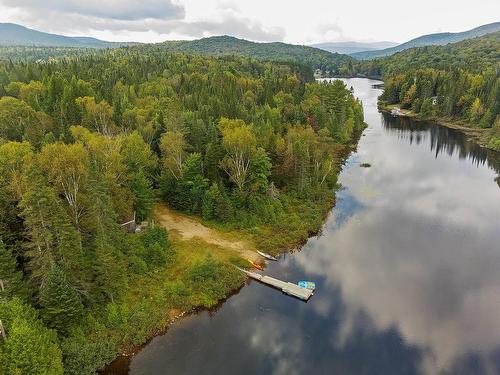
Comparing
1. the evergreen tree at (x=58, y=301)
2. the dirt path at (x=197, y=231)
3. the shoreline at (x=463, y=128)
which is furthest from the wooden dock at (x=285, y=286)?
the shoreline at (x=463, y=128)

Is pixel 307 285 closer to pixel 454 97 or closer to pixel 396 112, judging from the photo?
pixel 454 97

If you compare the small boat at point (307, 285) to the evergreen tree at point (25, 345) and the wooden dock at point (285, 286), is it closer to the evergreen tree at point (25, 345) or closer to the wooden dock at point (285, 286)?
the wooden dock at point (285, 286)

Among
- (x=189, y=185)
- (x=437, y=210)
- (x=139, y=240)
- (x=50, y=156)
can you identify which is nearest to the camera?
(x=50, y=156)

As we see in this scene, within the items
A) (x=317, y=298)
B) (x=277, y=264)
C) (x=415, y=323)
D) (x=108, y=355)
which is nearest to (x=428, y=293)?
(x=415, y=323)

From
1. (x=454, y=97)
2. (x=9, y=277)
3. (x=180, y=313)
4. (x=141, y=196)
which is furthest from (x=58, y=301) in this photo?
(x=454, y=97)

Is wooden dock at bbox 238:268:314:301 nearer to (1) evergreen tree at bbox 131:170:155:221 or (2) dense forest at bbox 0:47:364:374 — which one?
(2) dense forest at bbox 0:47:364:374

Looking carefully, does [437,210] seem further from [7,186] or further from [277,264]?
[7,186]
